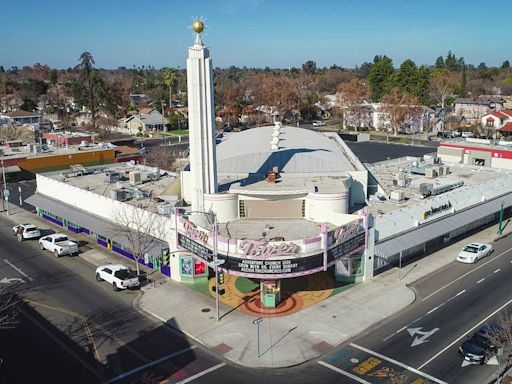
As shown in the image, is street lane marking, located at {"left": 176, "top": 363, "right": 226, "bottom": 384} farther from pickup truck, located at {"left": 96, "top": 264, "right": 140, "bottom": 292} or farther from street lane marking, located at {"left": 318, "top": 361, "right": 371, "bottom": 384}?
pickup truck, located at {"left": 96, "top": 264, "right": 140, "bottom": 292}

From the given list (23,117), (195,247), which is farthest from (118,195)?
(23,117)

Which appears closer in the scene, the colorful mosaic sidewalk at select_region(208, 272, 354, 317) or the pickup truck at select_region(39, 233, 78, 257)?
the colorful mosaic sidewalk at select_region(208, 272, 354, 317)

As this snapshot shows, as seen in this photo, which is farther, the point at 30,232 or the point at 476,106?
the point at 476,106

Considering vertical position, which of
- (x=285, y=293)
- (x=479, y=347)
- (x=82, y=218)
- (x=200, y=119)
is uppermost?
(x=200, y=119)

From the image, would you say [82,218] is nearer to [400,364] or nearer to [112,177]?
[112,177]

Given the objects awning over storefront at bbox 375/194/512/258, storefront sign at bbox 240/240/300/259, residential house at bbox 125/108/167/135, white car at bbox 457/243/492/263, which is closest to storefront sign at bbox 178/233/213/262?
storefront sign at bbox 240/240/300/259

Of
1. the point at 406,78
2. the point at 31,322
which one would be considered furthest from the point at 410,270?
the point at 406,78

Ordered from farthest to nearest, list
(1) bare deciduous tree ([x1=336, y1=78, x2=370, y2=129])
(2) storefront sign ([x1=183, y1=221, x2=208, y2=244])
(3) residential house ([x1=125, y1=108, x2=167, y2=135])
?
(1) bare deciduous tree ([x1=336, y1=78, x2=370, y2=129]) < (3) residential house ([x1=125, y1=108, x2=167, y2=135]) < (2) storefront sign ([x1=183, y1=221, x2=208, y2=244])
